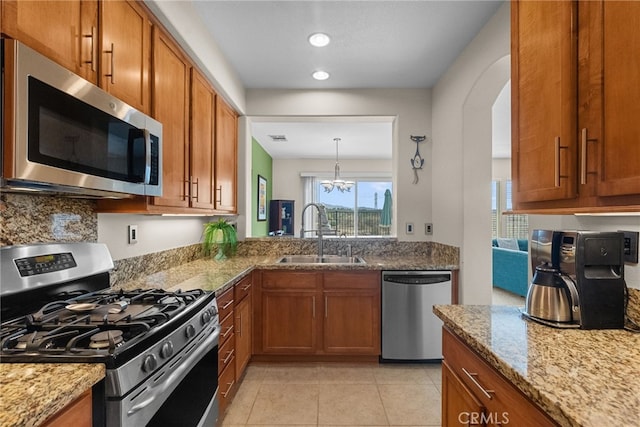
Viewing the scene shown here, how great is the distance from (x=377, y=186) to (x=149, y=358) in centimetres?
707

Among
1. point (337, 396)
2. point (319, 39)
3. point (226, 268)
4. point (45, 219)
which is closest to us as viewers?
point (45, 219)

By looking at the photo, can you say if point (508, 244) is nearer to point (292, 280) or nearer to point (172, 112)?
point (292, 280)

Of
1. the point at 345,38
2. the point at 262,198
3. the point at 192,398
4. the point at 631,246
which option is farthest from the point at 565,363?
the point at 262,198

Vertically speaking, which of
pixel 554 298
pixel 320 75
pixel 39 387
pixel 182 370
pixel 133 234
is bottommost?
pixel 182 370

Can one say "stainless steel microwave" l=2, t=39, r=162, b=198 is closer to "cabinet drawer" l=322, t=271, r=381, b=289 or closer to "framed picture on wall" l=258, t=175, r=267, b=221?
"cabinet drawer" l=322, t=271, r=381, b=289

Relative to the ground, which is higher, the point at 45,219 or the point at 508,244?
the point at 45,219

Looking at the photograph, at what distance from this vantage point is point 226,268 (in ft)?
8.20

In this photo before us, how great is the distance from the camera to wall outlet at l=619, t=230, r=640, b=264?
1170 mm

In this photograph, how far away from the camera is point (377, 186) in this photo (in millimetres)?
7793

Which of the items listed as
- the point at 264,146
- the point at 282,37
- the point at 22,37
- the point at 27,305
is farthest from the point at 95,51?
the point at 264,146

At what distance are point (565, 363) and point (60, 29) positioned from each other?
189 cm

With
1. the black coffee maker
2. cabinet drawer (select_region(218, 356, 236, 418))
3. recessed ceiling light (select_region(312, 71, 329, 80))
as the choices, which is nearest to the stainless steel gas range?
cabinet drawer (select_region(218, 356, 236, 418))

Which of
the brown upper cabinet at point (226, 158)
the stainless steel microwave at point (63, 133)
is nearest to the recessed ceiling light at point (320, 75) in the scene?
the brown upper cabinet at point (226, 158)

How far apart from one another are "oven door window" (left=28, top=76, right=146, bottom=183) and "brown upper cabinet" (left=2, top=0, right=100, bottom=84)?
0.49 feet
